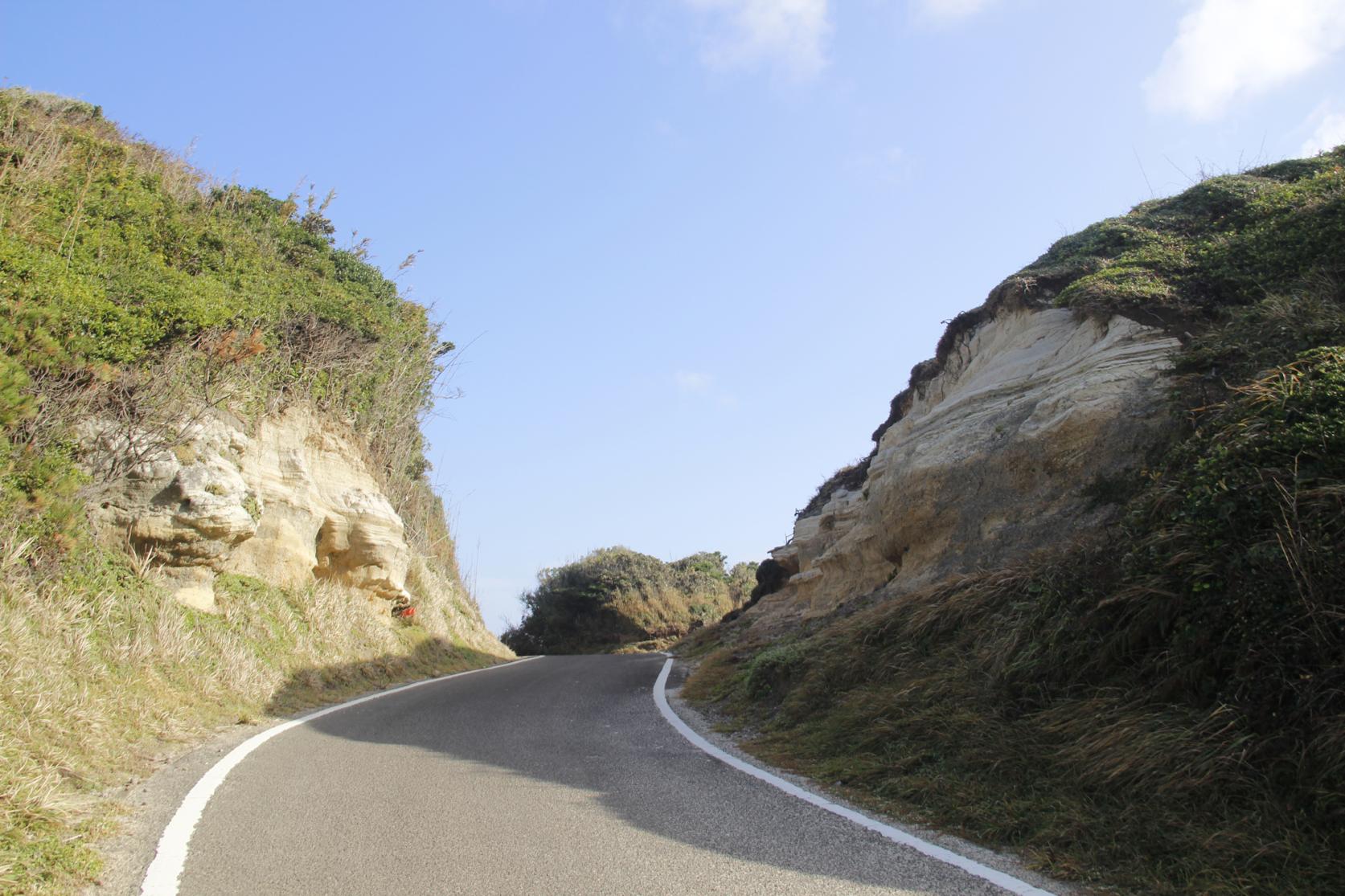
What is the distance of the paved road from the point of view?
14.4 ft

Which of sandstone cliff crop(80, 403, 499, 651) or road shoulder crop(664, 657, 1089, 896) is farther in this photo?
sandstone cliff crop(80, 403, 499, 651)

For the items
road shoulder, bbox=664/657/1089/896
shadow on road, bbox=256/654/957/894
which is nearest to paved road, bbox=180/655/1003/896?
shadow on road, bbox=256/654/957/894

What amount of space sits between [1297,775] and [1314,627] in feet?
2.83

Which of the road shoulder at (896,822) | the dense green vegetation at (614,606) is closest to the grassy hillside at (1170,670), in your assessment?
the road shoulder at (896,822)

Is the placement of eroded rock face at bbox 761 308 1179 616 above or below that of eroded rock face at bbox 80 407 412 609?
below

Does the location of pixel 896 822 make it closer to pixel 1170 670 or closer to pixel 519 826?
pixel 1170 670

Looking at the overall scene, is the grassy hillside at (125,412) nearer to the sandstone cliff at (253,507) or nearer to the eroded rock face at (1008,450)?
the sandstone cliff at (253,507)

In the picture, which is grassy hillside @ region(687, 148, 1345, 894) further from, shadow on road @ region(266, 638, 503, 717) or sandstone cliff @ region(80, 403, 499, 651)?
sandstone cliff @ region(80, 403, 499, 651)

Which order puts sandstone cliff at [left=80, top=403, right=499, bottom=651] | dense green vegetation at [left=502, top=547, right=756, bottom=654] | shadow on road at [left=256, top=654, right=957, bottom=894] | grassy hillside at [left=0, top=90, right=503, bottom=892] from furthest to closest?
1. dense green vegetation at [left=502, top=547, right=756, bottom=654]
2. sandstone cliff at [left=80, top=403, right=499, bottom=651]
3. grassy hillside at [left=0, top=90, right=503, bottom=892]
4. shadow on road at [left=256, top=654, right=957, bottom=894]

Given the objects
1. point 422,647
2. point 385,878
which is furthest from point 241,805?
point 422,647

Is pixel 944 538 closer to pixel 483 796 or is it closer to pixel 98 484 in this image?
pixel 483 796

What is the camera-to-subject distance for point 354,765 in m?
7.24

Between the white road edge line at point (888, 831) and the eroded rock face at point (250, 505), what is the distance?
6.82 metres

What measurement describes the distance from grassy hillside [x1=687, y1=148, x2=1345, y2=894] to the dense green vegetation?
25144 mm
